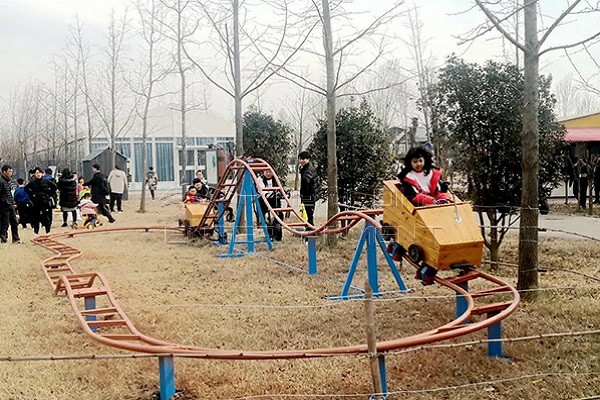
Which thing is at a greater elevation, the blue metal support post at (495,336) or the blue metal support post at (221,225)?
the blue metal support post at (221,225)

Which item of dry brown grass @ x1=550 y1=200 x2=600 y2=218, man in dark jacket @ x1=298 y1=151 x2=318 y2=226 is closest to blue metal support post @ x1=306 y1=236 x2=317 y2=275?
man in dark jacket @ x1=298 y1=151 x2=318 y2=226

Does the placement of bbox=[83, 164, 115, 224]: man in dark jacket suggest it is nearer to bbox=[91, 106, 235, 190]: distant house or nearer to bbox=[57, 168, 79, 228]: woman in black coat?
bbox=[57, 168, 79, 228]: woman in black coat

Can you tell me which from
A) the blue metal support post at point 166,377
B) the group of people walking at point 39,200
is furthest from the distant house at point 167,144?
the blue metal support post at point 166,377

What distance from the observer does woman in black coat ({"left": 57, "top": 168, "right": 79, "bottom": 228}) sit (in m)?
13.6

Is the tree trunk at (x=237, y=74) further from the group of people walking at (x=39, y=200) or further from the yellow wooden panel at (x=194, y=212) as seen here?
the group of people walking at (x=39, y=200)

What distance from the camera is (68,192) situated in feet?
45.2

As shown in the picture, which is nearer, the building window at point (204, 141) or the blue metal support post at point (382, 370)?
the blue metal support post at point (382, 370)

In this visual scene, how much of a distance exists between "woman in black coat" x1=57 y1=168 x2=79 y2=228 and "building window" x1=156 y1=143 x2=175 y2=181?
15.1m

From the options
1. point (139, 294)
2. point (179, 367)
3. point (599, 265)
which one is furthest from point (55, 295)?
point (599, 265)

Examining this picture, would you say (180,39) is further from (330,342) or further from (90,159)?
(330,342)

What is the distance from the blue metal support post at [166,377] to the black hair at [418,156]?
287 cm

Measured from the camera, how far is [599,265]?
803cm

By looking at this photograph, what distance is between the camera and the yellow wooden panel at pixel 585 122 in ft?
72.6

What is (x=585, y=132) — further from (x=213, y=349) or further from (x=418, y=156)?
(x=213, y=349)
